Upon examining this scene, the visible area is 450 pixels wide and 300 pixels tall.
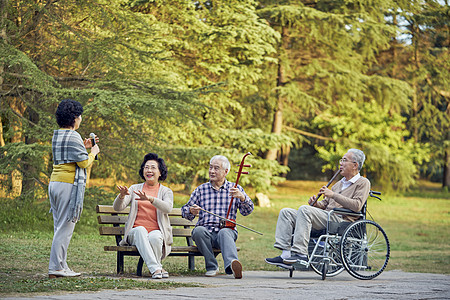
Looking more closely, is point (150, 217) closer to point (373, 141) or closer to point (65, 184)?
point (65, 184)

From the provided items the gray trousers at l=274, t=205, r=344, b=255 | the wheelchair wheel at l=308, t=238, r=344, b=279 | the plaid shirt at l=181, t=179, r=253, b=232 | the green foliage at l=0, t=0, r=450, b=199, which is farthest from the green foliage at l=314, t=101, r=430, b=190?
the plaid shirt at l=181, t=179, r=253, b=232

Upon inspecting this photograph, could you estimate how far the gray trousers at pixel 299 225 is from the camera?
22.6 feet

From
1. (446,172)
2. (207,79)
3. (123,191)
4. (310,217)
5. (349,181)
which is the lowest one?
(310,217)

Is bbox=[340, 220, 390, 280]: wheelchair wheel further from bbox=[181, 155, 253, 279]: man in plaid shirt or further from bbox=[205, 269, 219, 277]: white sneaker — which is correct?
bbox=[205, 269, 219, 277]: white sneaker

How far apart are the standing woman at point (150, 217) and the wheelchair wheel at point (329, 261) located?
1541mm

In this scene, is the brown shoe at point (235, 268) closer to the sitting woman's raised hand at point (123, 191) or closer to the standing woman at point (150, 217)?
the standing woman at point (150, 217)

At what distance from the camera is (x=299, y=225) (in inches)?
273

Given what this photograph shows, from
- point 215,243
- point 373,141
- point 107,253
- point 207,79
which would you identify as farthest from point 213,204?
point 373,141

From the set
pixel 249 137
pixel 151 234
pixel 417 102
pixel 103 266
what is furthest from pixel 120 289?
pixel 417 102

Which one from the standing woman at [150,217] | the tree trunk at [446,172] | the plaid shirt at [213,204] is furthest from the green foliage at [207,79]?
the standing woman at [150,217]

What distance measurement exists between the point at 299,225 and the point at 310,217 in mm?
159

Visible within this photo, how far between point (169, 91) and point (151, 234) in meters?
6.52

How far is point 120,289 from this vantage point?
526cm

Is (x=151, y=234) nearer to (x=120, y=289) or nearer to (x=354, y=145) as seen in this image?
(x=120, y=289)
